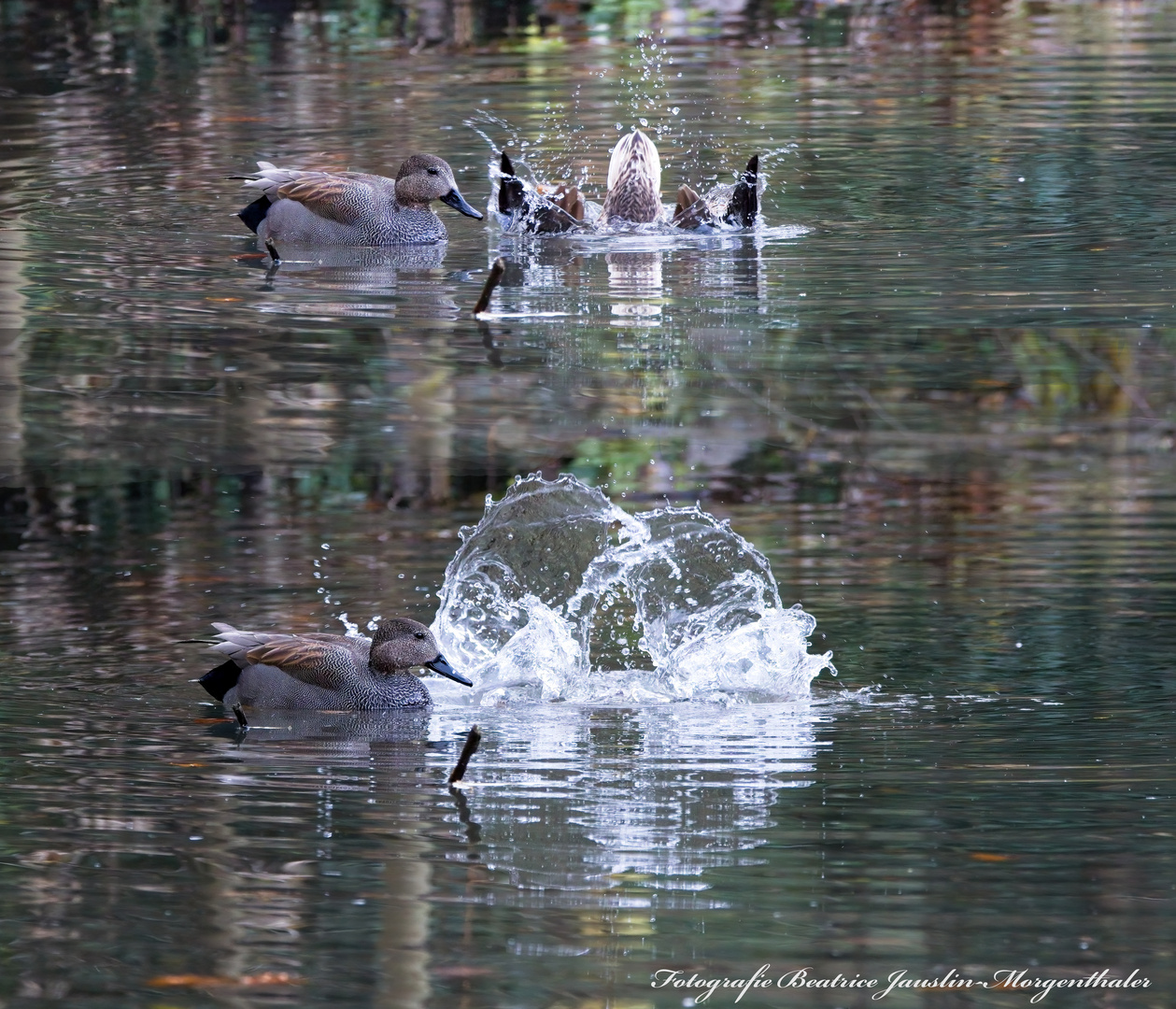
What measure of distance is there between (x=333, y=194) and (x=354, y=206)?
0.42ft

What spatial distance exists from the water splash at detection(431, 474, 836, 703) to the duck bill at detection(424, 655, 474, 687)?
10 centimetres

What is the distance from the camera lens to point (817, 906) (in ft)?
16.1

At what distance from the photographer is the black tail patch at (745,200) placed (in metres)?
10.9

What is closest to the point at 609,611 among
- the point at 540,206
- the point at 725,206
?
the point at 540,206

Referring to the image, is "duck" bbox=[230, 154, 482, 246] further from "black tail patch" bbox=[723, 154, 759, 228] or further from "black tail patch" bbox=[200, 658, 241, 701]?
"black tail patch" bbox=[200, 658, 241, 701]

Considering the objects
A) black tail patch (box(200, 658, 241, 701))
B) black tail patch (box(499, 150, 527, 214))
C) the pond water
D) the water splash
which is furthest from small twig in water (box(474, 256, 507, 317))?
black tail patch (box(200, 658, 241, 701))

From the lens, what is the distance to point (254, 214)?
36.8 ft

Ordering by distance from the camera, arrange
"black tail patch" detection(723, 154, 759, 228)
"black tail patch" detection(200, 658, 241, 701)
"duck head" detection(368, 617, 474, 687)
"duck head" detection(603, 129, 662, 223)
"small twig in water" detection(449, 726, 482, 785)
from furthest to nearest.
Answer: "duck head" detection(603, 129, 662, 223) → "black tail patch" detection(723, 154, 759, 228) → "duck head" detection(368, 617, 474, 687) → "black tail patch" detection(200, 658, 241, 701) → "small twig in water" detection(449, 726, 482, 785)

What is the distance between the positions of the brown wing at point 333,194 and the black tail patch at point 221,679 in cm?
433

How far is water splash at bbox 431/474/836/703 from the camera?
24.6 feet

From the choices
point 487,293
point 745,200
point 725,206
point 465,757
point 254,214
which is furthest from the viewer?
point 725,206

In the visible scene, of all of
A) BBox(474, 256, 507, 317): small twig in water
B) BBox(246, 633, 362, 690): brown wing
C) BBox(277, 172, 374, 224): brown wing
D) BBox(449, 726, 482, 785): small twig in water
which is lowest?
BBox(246, 633, 362, 690): brown wing

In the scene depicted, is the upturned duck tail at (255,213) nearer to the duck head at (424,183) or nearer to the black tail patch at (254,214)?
the black tail patch at (254,214)

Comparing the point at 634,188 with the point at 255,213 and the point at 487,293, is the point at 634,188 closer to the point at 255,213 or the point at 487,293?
the point at 255,213
